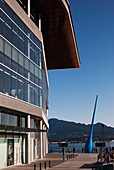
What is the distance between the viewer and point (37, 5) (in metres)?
46.6

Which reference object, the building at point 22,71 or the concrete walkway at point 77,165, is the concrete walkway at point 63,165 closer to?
the concrete walkway at point 77,165

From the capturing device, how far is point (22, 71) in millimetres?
36094

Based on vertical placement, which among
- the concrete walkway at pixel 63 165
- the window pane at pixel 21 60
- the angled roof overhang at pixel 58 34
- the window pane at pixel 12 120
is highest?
the angled roof overhang at pixel 58 34

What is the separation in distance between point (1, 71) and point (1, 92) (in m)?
1.95

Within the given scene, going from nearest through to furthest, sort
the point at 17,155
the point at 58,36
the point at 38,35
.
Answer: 1. the point at 17,155
2. the point at 38,35
3. the point at 58,36

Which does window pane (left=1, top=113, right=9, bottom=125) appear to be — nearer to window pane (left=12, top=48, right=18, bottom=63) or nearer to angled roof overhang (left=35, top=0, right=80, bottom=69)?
window pane (left=12, top=48, right=18, bottom=63)

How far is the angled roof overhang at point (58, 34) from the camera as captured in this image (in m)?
47.5

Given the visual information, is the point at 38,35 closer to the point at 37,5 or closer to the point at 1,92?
the point at 37,5

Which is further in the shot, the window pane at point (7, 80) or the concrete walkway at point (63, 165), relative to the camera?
the concrete walkway at point (63, 165)

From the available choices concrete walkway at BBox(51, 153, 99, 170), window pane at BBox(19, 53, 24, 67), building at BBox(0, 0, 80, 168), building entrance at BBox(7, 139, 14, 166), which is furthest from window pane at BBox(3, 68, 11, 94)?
concrete walkway at BBox(51, 153, 99, 170)

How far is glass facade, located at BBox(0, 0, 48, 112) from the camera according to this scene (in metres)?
30.9

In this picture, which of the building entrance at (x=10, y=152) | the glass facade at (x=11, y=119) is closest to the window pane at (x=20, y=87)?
the glass facade at (x=11, y=119)

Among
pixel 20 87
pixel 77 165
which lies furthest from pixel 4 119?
pixel 77 165

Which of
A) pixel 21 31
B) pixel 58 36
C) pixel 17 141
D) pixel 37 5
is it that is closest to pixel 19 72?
pixel 21 31
